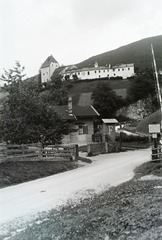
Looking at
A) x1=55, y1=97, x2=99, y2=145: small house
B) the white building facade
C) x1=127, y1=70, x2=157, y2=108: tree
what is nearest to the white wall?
the white building facade

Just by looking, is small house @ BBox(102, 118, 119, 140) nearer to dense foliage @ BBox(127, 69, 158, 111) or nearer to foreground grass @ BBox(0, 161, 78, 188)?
dense foliage @ BBox(127, 69, 158, 111)

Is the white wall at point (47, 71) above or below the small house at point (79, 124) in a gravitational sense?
above

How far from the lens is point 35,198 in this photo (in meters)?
11.5

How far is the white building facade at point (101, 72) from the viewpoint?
429 feet

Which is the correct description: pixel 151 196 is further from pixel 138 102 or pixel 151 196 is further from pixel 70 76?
pixel 70 76

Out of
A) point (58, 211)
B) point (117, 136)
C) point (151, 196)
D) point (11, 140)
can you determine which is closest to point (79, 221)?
point (58, 211)

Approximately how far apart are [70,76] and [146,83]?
51840 mm

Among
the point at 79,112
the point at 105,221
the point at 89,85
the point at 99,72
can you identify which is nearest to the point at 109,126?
the point at 79,112

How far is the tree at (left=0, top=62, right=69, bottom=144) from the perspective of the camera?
21656 millimetres

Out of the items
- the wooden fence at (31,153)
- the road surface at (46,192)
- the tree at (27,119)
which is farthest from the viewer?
the tree at (27,119)

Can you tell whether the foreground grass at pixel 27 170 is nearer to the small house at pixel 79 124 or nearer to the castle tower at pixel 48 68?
the small house at pixel 79 124

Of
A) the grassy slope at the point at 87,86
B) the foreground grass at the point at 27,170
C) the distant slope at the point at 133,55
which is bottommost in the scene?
the foreground grass at the point at 27,170

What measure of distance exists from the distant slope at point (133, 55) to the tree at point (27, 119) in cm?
12512

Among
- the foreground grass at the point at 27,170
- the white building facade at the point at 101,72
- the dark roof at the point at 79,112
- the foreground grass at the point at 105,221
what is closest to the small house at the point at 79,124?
the dark roof at the point at 79,112
